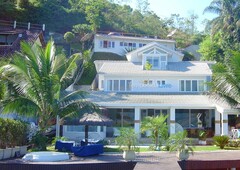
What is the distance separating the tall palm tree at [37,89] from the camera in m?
20.3

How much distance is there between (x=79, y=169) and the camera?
48.8ft

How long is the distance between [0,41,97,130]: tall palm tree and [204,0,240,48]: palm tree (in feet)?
114

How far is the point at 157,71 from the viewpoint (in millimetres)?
34094

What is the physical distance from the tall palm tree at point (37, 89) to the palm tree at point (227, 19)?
34.8m

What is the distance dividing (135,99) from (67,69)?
9217 mm

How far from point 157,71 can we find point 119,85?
3.68m

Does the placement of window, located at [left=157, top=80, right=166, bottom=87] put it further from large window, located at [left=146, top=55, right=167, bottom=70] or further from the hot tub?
the hot tub

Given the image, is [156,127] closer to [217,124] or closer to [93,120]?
[93,120]

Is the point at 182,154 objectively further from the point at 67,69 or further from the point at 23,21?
the point at 23,21

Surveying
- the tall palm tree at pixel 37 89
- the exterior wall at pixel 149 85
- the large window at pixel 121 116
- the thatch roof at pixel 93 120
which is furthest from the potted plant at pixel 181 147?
the exterior wall at pixel 149 85

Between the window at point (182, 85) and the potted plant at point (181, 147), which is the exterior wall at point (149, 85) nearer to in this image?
the window at point (182, 85)

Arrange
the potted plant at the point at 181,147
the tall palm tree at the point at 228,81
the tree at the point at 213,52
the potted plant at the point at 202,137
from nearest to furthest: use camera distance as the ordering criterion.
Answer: the potted plant at the point at 181,147
the tall palm tree at the point at 228,81
the potted plant at the point at 202,137
the tree at the point at 213,52

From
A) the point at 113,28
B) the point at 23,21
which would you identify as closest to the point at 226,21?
the point at 113,28

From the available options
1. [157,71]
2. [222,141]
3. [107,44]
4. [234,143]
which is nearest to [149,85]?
[157,71]
